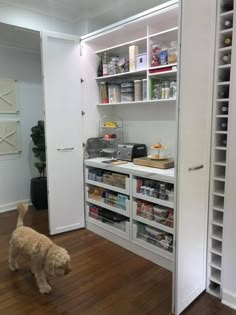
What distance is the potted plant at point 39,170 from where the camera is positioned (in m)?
4.15

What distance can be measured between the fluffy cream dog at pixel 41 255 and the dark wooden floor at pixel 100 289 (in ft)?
0.51

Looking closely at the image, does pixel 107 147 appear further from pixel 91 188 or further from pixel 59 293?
pixel 59 293

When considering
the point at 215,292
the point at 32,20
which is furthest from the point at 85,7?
the point at 215,292

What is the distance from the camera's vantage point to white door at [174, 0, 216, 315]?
1.72m

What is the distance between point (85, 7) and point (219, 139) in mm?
2264

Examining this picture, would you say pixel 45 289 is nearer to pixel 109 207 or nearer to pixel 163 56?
pixel 109 207

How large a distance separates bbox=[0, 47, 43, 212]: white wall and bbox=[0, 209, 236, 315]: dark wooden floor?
1513 mm

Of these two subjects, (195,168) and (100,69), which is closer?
(195,168)

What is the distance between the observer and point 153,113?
3143 mm

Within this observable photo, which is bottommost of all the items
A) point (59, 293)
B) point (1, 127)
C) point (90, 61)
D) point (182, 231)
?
point (59, 293)

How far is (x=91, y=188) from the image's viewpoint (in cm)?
341

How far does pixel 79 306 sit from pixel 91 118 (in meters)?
2.13

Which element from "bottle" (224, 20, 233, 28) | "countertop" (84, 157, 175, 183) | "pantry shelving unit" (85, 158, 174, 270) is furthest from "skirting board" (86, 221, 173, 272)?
"bottle" (224, 20, 233, 28)

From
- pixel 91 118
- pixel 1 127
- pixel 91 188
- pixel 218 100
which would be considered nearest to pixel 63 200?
pixel 91 188
